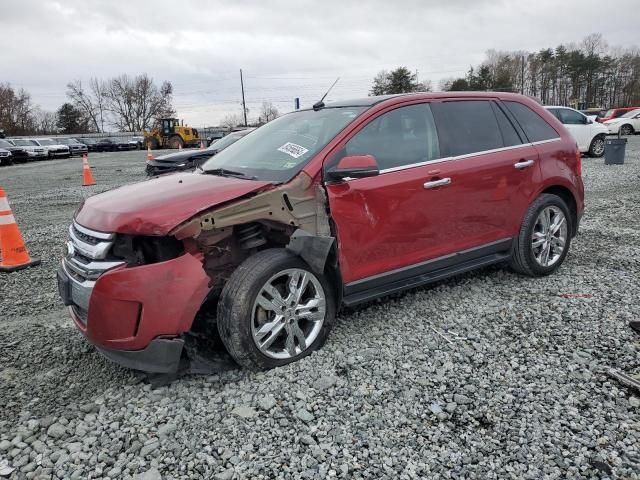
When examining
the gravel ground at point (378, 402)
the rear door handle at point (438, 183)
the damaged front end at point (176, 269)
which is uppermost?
the rear door handle at point (438, 183)

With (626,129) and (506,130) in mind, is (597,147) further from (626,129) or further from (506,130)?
(626,129)

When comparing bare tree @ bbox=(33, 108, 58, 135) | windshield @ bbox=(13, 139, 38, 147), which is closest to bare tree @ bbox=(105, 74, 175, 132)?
bare tree @ bbox=(33, 108, 58, 135)

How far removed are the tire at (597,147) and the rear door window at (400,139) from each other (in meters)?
13.8

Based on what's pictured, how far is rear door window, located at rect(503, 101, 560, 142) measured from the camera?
14.1 feet

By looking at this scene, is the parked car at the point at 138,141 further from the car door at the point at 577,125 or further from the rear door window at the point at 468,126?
the rear door window at the point at 468,126

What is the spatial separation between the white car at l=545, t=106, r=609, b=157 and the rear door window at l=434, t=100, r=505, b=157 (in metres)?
11.3

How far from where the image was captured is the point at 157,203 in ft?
9.05

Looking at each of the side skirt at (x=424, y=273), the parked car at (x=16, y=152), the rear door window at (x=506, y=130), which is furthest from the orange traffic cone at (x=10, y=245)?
the parked car at (x=16, y=152)

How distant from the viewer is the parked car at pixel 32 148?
30688 mm

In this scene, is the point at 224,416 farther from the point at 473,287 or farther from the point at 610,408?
the point at 473,287

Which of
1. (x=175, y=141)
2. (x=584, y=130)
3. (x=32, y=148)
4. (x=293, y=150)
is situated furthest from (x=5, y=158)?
(x=293, y=150)

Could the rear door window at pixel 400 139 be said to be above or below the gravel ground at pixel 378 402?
above

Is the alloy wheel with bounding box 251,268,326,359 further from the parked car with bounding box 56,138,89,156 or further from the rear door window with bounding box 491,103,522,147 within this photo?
the parked car with bounding box 56,138,89,156

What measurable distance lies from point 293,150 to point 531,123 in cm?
242
